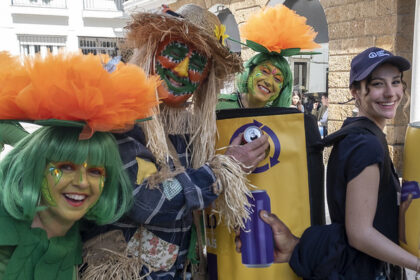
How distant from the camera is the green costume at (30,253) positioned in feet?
4.08

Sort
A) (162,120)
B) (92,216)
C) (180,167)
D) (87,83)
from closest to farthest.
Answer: (87,83) < (92,216) < (180,167) < (162,120)

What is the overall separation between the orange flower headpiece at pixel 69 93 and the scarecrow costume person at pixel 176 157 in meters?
0.23

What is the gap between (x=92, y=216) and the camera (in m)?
1.40

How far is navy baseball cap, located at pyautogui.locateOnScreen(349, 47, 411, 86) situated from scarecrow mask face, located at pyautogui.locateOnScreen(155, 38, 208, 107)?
2.03 feet

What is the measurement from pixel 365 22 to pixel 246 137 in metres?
5.32

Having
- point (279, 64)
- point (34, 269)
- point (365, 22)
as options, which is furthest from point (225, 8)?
point (34, 269)

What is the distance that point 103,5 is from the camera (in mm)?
19422

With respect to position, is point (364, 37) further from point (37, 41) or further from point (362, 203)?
point (37, 41)

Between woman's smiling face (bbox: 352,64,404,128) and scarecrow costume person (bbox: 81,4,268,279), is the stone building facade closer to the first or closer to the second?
woman's smiling face (bbox: 352,64,404,128)

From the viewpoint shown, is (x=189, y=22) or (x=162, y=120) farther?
(x=162, y=120)

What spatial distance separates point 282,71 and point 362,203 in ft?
5.10

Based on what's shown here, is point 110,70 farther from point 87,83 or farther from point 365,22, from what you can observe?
point 365,22

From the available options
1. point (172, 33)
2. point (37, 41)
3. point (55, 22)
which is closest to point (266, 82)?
point (172, 33)

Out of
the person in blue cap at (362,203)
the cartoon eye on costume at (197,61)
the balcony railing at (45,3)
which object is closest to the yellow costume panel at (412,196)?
the person in blue cap at (362,203)
